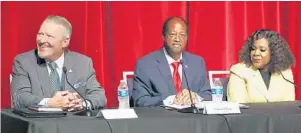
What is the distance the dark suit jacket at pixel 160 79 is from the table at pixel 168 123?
21.6 inches

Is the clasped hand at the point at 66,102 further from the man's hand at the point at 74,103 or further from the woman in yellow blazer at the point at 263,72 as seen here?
the woman in yellow blazer at the point at 263,72

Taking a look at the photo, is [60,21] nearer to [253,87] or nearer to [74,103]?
[74,103]

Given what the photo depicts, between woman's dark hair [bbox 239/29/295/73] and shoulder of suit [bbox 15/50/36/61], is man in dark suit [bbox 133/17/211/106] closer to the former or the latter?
woman's dark hair [bbox 239/29/295/73]

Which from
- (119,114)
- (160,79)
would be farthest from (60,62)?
(119,114)

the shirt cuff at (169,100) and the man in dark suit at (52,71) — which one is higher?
the man in dark suit at (52,71)

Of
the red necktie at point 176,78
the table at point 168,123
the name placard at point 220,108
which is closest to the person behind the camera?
the table at point 168,123

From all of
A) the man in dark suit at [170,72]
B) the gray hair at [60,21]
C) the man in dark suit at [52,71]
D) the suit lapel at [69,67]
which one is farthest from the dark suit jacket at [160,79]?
the gray hair at [60,21]

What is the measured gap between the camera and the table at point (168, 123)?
3031 mm

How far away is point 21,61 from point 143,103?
770 mm

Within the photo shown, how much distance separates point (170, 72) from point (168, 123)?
1.09 meters

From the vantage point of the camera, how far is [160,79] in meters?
4.21

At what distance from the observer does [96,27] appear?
16.0ft

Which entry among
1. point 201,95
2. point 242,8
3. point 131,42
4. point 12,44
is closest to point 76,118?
point 201,95

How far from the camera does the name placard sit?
3379 mm
